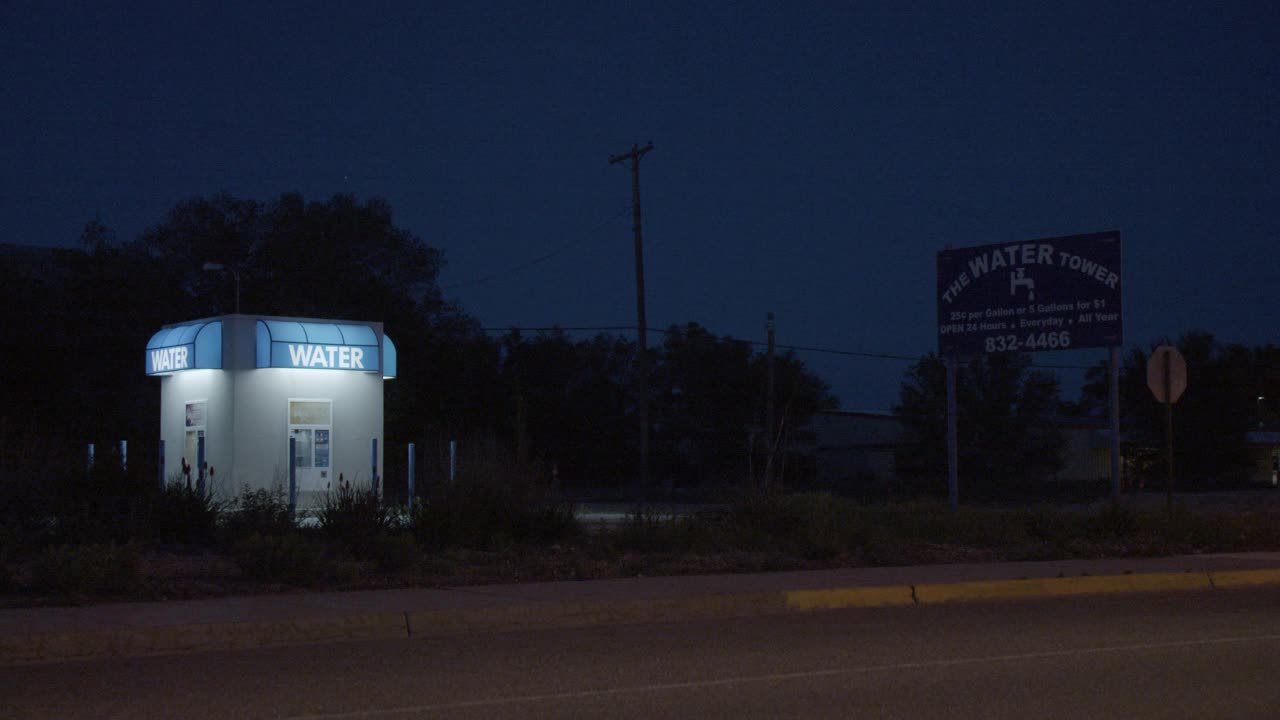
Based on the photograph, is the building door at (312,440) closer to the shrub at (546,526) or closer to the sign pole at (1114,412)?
the shrub at (546,526)

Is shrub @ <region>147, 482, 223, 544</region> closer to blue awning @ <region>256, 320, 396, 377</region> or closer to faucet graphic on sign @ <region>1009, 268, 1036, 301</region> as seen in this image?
blue awning @ <region>256, 320, 396, 377</region>

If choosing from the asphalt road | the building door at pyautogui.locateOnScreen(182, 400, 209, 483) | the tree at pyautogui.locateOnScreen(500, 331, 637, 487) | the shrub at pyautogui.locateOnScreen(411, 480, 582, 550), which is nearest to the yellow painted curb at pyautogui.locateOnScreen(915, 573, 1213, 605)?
the asphalt road

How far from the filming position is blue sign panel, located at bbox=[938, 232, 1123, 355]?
2223cm

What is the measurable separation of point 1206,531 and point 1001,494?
21.2m

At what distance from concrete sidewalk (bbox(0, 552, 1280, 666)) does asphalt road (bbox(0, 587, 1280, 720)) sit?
1.44ft

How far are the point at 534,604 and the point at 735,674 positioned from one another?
3622mm

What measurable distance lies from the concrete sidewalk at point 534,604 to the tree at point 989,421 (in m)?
33.3

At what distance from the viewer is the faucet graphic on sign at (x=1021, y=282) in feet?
75.3

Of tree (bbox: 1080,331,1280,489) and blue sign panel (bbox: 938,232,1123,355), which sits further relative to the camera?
tree (bbox: 1080,331,1280,489)

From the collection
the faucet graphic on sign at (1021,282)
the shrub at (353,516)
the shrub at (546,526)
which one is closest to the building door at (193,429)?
the shrub at (353,516)

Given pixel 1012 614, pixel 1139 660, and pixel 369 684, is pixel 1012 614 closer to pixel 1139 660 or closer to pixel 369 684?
pixel 1139 660

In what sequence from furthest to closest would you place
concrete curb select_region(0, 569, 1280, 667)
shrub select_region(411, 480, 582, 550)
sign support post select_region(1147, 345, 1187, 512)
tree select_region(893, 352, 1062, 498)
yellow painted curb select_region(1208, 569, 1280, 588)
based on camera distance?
tree select_region(893, 352, 1062, 498)
sign support post select_region(1147, 345, 1187, 512)
shrub select_region(411, 480, 582, 550)
yellow painted curb select_region(1208, 569, 1280, 588)
concrete curb select_region(0, 569, 1280, 667)

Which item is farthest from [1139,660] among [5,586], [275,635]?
[5,586]

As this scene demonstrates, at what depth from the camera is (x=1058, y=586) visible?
1473 centimetres
